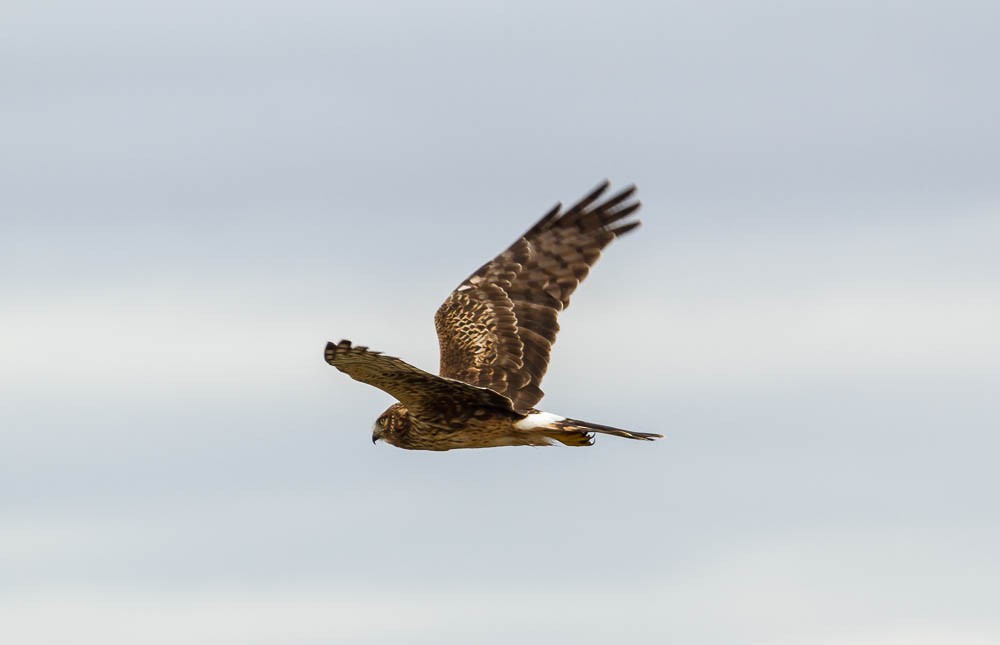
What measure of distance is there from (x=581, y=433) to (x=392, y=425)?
7.87 feet

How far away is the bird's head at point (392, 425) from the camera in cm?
2586

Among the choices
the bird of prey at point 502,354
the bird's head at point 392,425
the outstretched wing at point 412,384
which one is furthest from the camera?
the bird's head at point 392,425

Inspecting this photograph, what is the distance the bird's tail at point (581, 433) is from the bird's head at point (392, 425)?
72.2 inches

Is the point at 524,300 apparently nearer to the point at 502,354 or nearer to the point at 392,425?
the point at 502,354

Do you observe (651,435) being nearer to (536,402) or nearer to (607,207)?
(536,402)

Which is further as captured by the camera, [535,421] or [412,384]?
[535,421]

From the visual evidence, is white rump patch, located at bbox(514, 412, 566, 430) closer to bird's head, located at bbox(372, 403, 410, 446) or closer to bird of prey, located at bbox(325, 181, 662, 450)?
bird of prey, located at bbox(325, 181, 662, 450)

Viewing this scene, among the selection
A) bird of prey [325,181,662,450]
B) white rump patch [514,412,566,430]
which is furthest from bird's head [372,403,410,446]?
white rump patch [514,412,566,430]

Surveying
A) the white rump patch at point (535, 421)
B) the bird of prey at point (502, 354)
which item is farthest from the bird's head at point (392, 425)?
the white rump patch at point (535, 421)

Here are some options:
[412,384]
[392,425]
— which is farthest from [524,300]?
[412,384]

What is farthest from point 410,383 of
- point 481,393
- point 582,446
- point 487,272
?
point 487,272

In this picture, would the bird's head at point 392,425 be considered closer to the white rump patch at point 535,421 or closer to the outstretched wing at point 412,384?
the outstretched wing at point 412,384

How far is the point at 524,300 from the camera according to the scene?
1096 inches

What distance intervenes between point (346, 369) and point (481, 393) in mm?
2091
